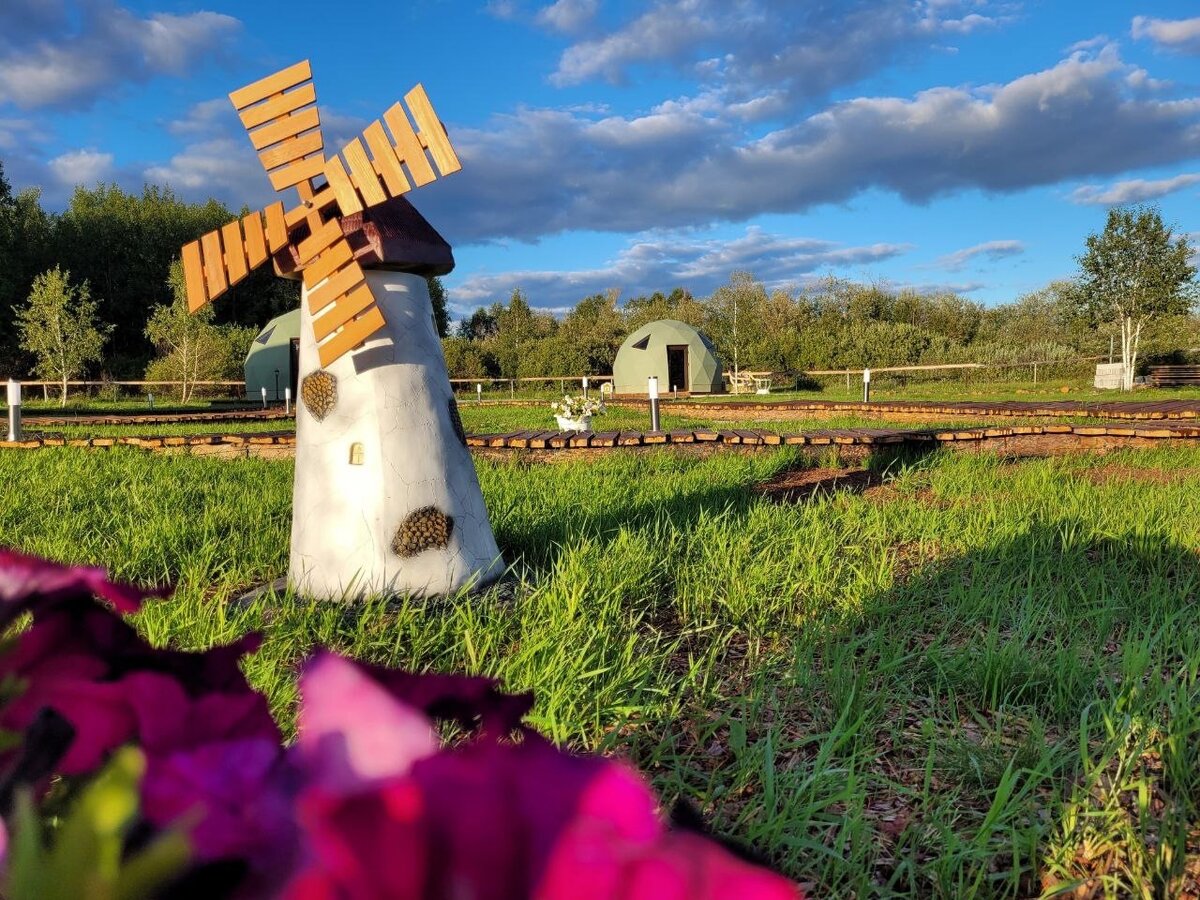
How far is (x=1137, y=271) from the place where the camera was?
84.0 ft

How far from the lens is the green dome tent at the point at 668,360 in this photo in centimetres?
2698

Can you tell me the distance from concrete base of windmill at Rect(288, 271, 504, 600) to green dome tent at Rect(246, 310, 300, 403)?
23.5 meters

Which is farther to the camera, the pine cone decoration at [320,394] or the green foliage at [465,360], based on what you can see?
the green foliage at [465,360]

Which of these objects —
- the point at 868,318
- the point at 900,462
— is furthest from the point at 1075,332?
the point at 900,462

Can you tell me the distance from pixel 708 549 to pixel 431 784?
148 inches

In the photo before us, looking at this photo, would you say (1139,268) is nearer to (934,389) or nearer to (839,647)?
(934,389)

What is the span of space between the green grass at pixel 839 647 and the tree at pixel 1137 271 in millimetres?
24763

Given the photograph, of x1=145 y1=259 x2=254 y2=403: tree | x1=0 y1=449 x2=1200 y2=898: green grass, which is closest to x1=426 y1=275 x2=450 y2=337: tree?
x1=145 y1=259 x2=254 y2=403: tree

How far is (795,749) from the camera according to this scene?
91.4 inches

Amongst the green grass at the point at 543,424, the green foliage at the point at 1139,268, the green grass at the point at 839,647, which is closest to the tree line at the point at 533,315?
the green foliage at the point at 1139,268

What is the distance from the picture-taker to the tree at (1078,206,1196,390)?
25125 mm

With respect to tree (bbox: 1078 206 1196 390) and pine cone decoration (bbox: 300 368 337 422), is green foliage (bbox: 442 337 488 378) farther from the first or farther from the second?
pine cone decoration (bbox: 300 368 337 422)

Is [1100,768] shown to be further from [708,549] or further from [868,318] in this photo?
[868,318]

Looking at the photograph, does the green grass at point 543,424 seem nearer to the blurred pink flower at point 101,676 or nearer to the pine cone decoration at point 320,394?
the pine cone decoration at point 320,394
